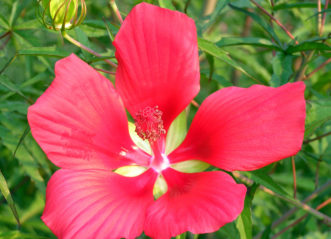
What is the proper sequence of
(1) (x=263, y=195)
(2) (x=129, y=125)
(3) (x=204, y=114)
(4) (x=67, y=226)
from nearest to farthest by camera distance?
(4) (x=67, y=226), (3) (x=204, y=114), (2) (x=129, y=125), (1) (x=263, y=195)

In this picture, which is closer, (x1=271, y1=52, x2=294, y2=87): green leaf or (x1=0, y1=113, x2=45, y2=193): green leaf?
(x1=271, y1=52, x2=294, y2=87): green leaf

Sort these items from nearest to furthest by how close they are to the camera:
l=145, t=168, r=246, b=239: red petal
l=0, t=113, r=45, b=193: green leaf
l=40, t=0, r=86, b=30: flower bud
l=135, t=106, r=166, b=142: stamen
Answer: l=145, t=168, r=246, b=239: red petal → l=40, t=0, r=86, b=30: flower bud → l=135, t=106, r=166, b=142: stamen → l=0, t=113, r=45, b=193: green leaf

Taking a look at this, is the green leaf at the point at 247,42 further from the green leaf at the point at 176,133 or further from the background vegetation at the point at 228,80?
the green leaf at the point at 176,133

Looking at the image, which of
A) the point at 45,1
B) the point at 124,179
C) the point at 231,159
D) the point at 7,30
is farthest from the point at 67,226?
the point at 7,30

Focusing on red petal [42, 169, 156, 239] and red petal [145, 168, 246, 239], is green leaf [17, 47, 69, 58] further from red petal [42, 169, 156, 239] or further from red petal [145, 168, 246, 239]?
red petal [145, 168, 246, 239]

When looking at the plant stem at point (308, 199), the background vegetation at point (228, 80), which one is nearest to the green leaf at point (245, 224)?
the background vegetation at point (228, 80)

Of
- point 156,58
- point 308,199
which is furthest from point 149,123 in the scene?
point 308,199

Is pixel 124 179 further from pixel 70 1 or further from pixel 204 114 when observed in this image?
pixel 70 1

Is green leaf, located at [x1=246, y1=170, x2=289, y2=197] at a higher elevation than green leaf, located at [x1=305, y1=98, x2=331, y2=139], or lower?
lower

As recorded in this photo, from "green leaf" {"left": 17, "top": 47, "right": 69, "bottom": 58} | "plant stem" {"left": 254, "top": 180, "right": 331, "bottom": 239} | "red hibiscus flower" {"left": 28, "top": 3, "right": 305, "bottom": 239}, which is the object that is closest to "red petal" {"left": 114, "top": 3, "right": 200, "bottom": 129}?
"red hibiscus flower" {"left": 28, "top": 3, "right": 305, "bottom": 239}
